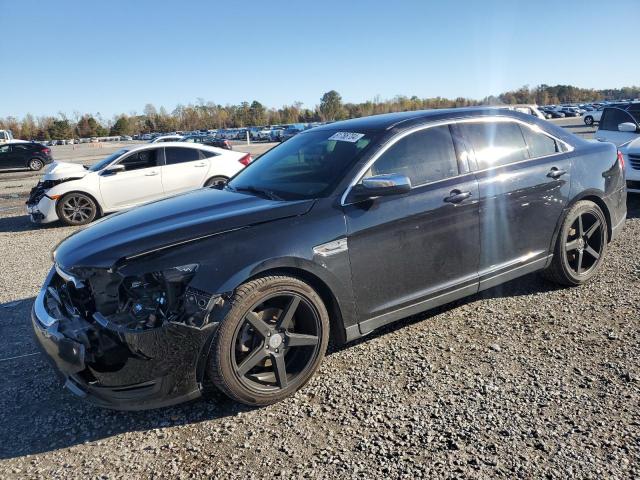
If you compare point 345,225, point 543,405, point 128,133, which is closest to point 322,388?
point 345,225

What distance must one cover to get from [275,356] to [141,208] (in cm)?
174

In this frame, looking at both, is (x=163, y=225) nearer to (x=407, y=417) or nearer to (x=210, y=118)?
(x=407, y=417)

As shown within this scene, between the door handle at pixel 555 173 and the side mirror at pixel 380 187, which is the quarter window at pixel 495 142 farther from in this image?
the side mirror at pixel 380 187

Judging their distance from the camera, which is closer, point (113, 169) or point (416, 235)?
point (416, 235)

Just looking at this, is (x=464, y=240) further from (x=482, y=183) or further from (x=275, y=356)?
(x=275, y=356)

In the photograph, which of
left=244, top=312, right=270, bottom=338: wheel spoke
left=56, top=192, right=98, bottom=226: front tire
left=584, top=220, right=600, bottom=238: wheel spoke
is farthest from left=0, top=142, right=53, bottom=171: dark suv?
left=584, top=220, right=600, bottom=238: wheel spoke

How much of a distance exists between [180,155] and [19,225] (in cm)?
354

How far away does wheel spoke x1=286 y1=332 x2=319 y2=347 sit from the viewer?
9.88 feet

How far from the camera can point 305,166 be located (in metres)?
3.85

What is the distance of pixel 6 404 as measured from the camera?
3203 millimetres

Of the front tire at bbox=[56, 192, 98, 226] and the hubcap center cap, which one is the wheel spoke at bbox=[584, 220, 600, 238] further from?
the front tire at bbox=[56, 192, 98, 226]

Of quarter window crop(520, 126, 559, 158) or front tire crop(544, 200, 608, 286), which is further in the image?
front tire crop(544, 200, 608, 286)

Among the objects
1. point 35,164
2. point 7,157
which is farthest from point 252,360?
point 35,164

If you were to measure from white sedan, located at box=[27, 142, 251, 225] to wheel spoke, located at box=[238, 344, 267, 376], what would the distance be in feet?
25.1
